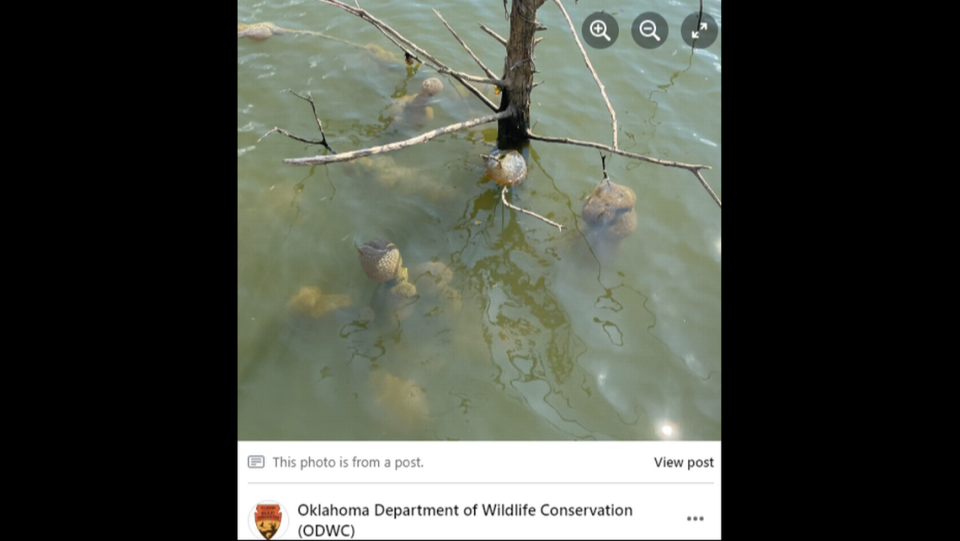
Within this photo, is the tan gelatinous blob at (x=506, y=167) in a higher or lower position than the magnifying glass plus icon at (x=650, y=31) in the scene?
lower

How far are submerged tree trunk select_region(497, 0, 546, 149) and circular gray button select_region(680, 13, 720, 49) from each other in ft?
7.58

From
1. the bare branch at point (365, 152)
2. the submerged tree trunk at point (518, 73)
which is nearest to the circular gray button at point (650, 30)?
the submerged tree trunk at point (518, 73)

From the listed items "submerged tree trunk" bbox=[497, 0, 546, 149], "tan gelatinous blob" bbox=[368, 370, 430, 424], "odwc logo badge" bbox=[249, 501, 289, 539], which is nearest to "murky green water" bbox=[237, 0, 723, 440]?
"tan gelatinous blob" bbox=[368, 370, 430, 424]

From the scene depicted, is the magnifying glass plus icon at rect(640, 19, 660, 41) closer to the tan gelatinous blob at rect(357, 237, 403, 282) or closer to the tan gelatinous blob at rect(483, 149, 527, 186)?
the tan gelatinous blob at rect(483, 149, 527, 186)

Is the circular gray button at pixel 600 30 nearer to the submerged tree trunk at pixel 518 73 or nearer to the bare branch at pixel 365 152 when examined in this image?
the submerged tree trunk at pixel 518 73

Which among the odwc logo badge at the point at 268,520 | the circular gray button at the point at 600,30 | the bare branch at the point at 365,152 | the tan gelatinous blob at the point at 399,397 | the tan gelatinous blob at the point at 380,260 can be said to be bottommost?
the tan gelatinous blob at the point at 399,397

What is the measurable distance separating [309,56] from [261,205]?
2.07 metres

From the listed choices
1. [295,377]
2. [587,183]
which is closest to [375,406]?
[295,377]

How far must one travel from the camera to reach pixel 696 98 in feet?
18.0

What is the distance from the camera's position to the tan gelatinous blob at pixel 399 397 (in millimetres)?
3562

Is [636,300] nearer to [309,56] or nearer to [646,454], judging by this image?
[646,454]

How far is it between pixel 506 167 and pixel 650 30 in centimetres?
266

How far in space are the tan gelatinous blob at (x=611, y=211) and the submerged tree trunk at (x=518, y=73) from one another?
2.80 ft

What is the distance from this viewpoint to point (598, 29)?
19.6ft
